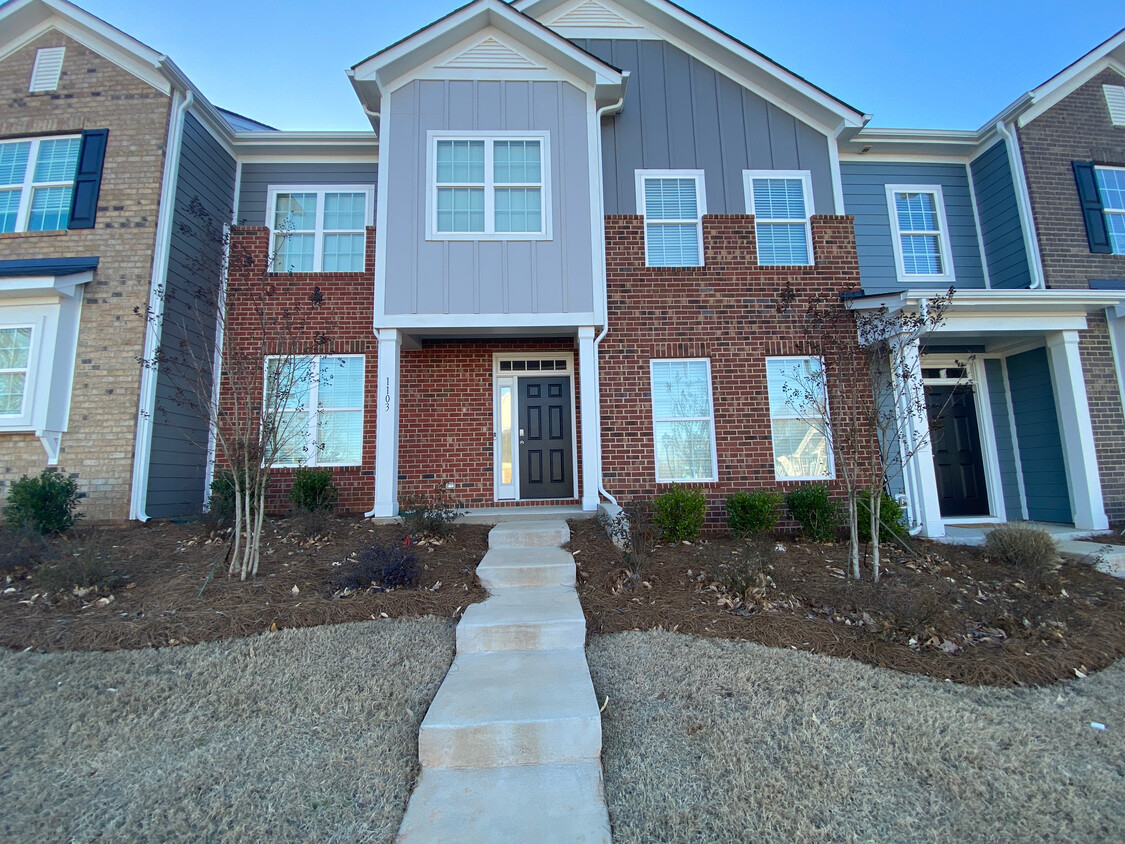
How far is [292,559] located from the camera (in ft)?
18.5

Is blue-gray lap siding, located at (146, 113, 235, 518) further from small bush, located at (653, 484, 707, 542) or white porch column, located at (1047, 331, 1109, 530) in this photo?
white porch column, located at (1047, 331, 1109, 530)

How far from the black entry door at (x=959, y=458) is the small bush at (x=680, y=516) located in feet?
16.4

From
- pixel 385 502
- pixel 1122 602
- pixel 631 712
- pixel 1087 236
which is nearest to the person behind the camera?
pixel 631 712

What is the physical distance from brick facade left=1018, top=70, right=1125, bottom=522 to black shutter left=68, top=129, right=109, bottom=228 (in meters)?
14.3

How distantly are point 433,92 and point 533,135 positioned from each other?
1.58 meters

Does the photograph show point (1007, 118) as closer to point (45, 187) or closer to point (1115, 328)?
point (1115, 328)

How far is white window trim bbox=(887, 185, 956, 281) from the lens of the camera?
31.2 ft

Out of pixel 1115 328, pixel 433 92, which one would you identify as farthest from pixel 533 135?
pixel 1115 328

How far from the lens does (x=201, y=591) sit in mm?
4676

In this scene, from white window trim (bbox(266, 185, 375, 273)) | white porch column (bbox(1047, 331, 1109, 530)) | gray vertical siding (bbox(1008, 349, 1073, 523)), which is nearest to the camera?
white porch column (bbox(1047, 331, 1109, 530))

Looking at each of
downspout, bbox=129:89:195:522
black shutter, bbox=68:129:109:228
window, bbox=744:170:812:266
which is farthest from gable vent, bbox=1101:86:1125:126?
black shutter, bbox=68:129:109:228

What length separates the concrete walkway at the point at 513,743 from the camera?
2381mm

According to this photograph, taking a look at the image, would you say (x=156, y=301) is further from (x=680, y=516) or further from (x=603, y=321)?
(x=680, y=516)

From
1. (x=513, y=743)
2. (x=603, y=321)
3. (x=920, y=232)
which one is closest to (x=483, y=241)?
(x=603, y=321)
